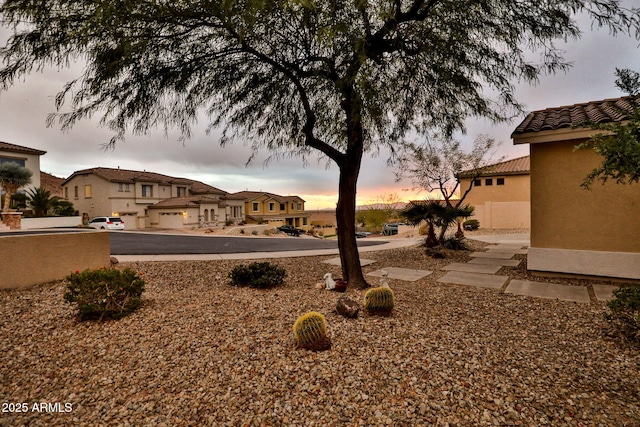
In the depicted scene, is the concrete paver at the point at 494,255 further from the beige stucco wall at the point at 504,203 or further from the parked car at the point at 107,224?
the parked car at the point at 107,224

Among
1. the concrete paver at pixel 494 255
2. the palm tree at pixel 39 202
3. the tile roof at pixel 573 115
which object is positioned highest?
the tile roof at pixel 573 115

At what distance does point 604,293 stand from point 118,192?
40188 mm

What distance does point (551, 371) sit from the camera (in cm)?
360

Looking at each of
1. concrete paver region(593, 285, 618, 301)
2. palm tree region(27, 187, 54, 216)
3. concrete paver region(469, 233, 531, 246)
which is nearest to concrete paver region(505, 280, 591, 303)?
concrete paver region(593, 285, 618, 301)

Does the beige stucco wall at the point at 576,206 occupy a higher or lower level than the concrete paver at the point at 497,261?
higher

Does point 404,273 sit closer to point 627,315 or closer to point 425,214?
point 425,214

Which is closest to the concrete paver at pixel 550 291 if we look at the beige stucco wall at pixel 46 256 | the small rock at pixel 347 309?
the small rock at pixel 347 309

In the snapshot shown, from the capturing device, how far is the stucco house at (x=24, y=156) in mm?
28672

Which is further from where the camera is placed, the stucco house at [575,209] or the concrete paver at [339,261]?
the concrete paver at [339,261]

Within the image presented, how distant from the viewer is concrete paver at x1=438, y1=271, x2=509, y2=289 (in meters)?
7.66

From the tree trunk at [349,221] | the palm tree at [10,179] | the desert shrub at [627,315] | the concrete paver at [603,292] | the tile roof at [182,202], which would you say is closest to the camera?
the desert shrub at [627,315]

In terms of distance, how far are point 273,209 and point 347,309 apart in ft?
152

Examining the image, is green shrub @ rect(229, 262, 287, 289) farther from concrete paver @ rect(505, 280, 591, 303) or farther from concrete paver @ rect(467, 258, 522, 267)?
concrete paver @ rect(467, 258, 522, 267)

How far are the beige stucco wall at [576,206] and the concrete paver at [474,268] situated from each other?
1.45m
